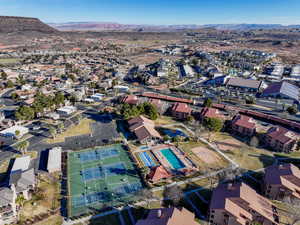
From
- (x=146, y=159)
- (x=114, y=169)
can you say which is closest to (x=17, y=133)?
(x=114, y=169)

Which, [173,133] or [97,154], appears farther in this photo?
[173,133]

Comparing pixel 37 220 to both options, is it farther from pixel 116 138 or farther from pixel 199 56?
pixel 199 56

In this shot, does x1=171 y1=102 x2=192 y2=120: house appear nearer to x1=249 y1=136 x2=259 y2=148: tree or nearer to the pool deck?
the pool deck

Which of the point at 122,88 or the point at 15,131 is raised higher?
the point at 122,88

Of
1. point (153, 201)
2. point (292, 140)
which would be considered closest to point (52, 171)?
point (153, 201)

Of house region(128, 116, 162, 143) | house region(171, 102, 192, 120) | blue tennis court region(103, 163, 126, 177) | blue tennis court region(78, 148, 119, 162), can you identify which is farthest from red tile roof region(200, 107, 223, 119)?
blue tennis court region(103, 163, 126, 177)

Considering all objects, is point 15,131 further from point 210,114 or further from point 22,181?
point 210,114
